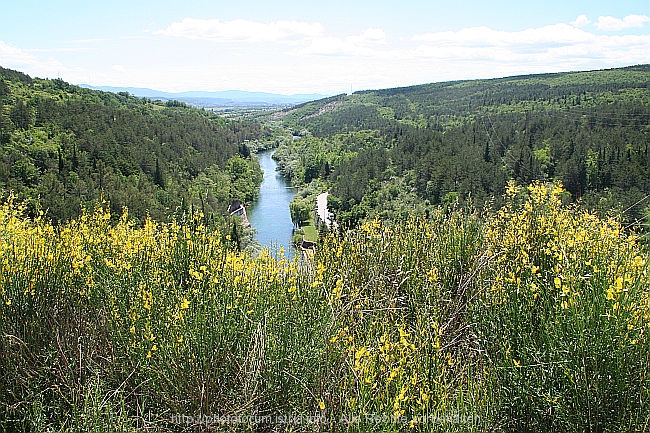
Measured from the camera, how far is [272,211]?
70.0 meters

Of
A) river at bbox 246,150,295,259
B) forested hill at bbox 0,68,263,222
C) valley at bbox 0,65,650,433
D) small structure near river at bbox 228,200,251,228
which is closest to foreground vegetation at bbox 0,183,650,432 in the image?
valley at bbox 0,65,650,433

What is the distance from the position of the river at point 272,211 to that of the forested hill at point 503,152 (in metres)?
4.32

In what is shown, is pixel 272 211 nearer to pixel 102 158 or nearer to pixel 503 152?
pixel 102 158

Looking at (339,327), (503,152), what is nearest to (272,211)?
(503,152)

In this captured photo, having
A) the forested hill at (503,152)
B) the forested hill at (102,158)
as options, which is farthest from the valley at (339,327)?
the forested hill at (102,158)

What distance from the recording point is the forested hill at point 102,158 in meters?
49.2

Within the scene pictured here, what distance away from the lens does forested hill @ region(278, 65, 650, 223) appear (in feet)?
180

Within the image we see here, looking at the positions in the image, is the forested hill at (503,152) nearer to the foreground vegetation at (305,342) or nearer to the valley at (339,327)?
the valley at (339,327)

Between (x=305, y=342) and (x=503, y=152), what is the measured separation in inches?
2928

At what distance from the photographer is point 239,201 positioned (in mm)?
71438

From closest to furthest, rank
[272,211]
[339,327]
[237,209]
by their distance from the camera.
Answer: [339,327] < [237,209] < [272,211]

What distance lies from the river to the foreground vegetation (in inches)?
1385

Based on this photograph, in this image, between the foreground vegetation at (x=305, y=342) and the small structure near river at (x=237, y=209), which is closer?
the foreground vegetation at (x=305, y=342)

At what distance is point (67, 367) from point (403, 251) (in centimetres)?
401
